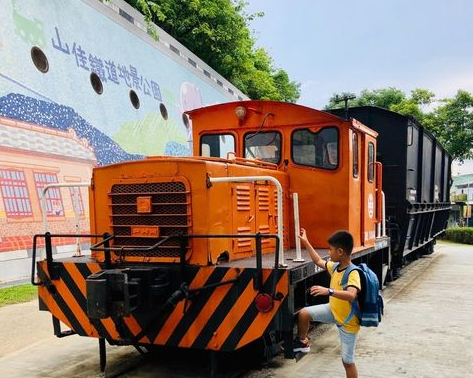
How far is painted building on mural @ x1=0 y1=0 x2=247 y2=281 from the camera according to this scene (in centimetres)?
883

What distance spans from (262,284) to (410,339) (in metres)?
2.83

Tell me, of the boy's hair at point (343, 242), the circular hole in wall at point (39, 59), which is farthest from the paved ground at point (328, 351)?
the circular hole in wall at point (39, 59)

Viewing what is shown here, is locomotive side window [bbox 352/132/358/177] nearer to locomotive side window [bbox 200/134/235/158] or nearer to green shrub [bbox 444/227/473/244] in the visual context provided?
locomotive side window [bbox 200/134/235/158]

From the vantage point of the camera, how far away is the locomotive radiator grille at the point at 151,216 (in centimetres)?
431

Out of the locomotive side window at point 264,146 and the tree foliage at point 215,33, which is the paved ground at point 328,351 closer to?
the locomotive side window at point 264,146

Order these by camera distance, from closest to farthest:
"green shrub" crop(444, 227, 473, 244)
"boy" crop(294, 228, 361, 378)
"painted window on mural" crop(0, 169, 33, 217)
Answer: "boy" crop(294, 228, 361, 378), "painted window on mural" crop(0, 169, 33, 217), "green shrub" crop(444, 227, 473, 244)

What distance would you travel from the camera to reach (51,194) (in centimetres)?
975

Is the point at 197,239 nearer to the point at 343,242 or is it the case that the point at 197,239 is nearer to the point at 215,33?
the point at 343,242

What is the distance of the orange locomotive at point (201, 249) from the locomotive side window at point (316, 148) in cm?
1

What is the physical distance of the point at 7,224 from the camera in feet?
27.9

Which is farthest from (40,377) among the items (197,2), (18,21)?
(197,2)

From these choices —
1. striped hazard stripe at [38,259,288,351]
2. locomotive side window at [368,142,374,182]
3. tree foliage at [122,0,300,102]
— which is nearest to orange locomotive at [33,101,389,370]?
striped hazard stripe at [38,259,288,351]

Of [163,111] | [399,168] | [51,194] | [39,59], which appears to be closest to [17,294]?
[51,194]

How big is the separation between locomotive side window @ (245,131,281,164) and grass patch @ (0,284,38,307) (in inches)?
174
